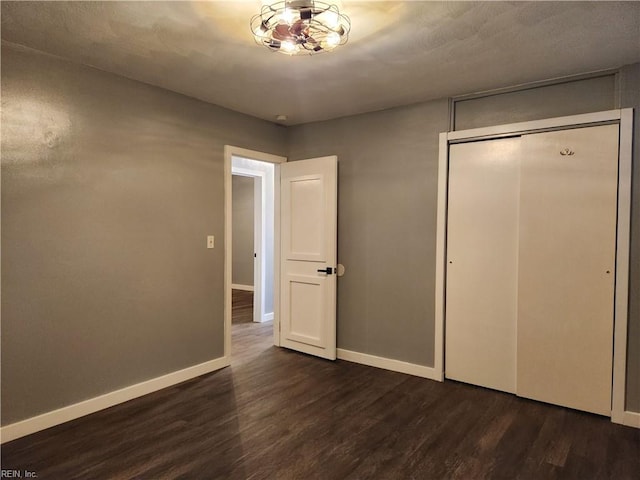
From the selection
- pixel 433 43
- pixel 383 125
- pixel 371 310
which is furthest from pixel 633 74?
pixel 371 310

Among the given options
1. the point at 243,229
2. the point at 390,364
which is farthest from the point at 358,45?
the point at 243,229

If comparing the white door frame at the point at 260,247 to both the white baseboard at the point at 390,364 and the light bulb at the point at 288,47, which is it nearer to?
the white baseboard at the point at 390,364

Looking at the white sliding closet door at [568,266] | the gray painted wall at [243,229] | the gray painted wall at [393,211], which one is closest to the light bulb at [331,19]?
the gray painted wall at [393,211]

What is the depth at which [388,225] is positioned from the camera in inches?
144

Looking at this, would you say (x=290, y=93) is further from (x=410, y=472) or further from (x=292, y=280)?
(x=410, y=472)

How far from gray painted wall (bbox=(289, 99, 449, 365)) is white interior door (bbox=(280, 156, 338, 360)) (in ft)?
0.58

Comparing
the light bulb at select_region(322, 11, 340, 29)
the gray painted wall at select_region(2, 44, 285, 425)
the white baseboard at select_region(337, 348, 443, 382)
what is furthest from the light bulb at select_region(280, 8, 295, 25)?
the white baseboard at select_region(337, 348, 443, 382)

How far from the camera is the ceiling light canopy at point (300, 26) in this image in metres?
1.86

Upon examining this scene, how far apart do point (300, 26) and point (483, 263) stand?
7.53ft

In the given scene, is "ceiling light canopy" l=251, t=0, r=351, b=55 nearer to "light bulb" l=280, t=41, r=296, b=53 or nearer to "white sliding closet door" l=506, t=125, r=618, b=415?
"light bulb" l=280, t=41, r=296, b=53

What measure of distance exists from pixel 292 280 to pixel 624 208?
290 cm

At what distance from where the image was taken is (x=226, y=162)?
11.9 ft

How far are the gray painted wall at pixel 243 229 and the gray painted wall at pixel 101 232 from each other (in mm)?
4732

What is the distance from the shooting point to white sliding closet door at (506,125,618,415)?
106 inches
